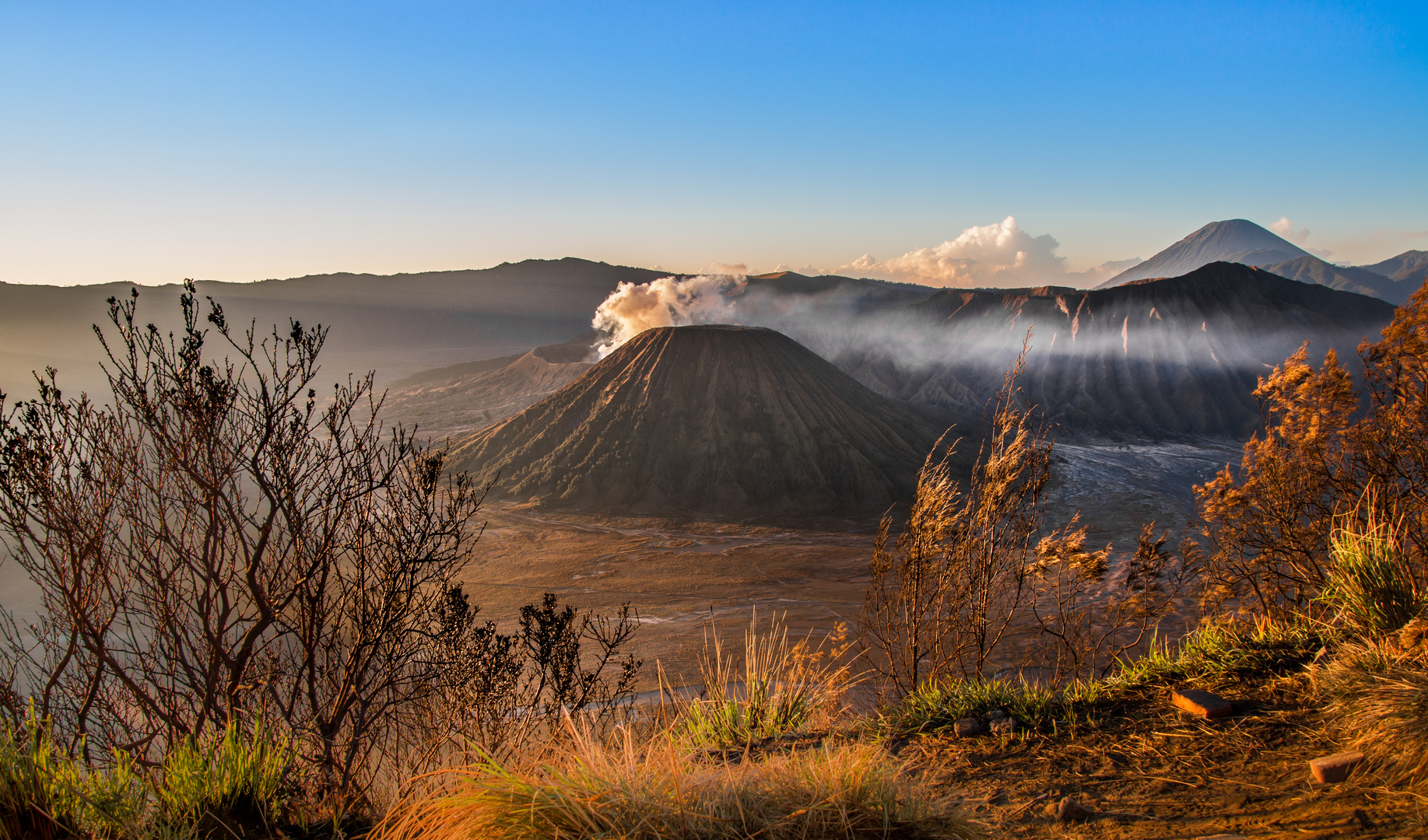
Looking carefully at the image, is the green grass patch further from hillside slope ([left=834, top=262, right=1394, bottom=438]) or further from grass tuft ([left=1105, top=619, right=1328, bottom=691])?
hillside slope ([left=834, top=262, right=1394, bottom=438])

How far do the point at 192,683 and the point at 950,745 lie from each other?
4.03 meters

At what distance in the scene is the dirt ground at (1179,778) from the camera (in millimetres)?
2322

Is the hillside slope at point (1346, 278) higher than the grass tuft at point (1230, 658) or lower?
higher

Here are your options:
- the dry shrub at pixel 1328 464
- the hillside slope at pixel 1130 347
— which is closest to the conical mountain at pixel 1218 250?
the hillside slope at pixel 1130 347

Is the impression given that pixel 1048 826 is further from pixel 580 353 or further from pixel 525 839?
pixel 580 353

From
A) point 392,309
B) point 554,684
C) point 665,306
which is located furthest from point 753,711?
point 392,309

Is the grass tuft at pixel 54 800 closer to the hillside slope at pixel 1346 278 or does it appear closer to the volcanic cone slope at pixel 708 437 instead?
the volcanic cone slope at pixel 708 437

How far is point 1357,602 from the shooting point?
3.50m

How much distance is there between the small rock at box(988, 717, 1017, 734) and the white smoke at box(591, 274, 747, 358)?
55.2 meters

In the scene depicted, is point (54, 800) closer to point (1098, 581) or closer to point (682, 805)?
point (682, 805)

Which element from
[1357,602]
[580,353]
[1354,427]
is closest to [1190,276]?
[580,353]

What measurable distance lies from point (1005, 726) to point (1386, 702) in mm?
1425

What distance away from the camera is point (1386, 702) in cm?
267

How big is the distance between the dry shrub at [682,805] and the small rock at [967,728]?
1.43 meters
